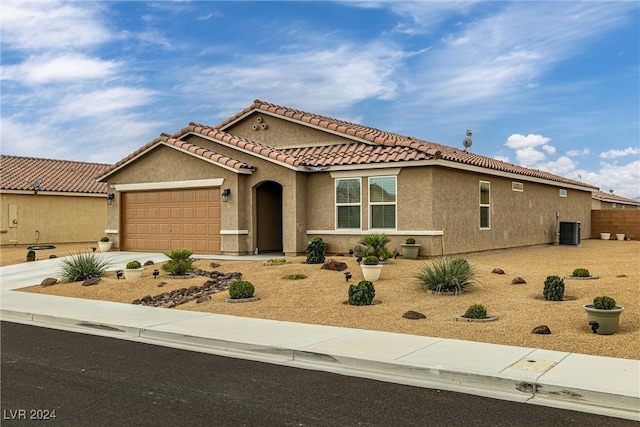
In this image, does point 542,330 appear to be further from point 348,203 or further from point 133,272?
point 348,203

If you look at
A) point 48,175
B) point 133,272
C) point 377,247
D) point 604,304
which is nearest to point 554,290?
point 604,304

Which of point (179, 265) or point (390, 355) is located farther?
point (179, 265)

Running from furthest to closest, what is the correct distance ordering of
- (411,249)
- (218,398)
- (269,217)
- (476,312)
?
(269,217) → (411,249) → (476,312) → (218,398)

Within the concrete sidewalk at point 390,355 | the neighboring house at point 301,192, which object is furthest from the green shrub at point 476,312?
the neighboring house at point 301,192

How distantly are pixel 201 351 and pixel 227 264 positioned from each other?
9928 millimetres

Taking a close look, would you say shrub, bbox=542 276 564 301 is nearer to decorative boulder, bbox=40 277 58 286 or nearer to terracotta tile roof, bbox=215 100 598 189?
terracotta tile roof, bbox=215 100 598 189

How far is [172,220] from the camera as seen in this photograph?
2436cm

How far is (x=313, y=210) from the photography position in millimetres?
21969

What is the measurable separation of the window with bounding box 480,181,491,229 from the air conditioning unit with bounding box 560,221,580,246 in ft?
23.1

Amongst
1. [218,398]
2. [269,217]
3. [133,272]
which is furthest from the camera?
[269,217]

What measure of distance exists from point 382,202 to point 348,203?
51.4 inches

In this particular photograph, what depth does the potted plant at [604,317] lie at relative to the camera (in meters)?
9.63

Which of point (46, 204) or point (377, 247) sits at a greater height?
point (46, 204)

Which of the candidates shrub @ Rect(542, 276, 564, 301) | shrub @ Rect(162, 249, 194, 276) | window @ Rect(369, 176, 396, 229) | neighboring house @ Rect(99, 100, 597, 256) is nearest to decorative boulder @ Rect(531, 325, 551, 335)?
shrub @ Rect(542, 276, 564, 301)
